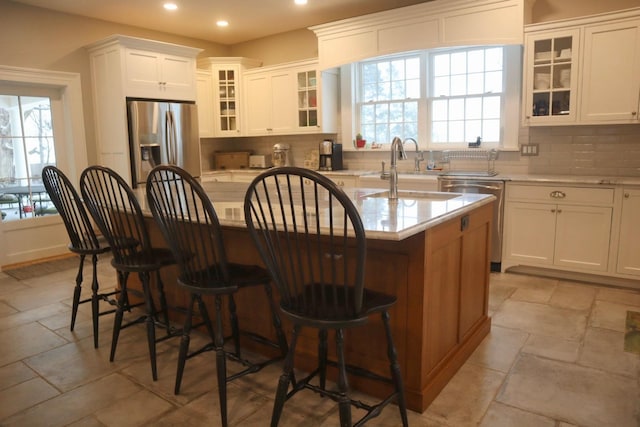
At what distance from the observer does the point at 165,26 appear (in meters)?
5.76

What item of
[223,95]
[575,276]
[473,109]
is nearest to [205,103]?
[223,95]

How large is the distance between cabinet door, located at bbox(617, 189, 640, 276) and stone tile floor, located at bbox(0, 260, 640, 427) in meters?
0.46

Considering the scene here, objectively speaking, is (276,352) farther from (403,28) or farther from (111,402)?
(403,28)

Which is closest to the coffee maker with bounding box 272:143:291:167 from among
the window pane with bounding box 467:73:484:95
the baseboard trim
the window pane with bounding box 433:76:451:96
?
the window pane with bounding box 433:76:451:96

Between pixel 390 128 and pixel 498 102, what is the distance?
1274mm

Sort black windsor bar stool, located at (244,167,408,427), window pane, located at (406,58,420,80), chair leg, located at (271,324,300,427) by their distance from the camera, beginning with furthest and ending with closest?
1. window pane, located at (406,58,420,80)
2. chair leg, located at (271,324,300,427)
3. black windsor bar stool, located at (244,167,408,427)

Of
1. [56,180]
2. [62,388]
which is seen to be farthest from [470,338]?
[56,180]

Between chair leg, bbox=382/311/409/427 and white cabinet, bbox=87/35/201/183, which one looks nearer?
chair leg, bbox=382/311/409/427

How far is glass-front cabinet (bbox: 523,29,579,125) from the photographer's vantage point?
396 centimetres

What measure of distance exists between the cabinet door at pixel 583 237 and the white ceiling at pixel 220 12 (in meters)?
2.77

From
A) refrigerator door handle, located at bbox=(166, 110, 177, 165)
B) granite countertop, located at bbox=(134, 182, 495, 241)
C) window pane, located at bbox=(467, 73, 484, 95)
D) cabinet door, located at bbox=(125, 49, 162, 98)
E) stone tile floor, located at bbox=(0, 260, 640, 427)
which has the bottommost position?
stone tile floor, located at bbox=(0, 260, 640, 427)

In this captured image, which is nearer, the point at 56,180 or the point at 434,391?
the point at 434,391

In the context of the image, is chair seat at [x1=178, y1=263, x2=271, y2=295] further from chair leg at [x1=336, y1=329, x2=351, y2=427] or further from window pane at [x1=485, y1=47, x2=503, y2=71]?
window pane at [x1=485, y1=47, x2=503, y2=71]

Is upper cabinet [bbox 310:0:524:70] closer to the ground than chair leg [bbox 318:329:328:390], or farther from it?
farther from it
